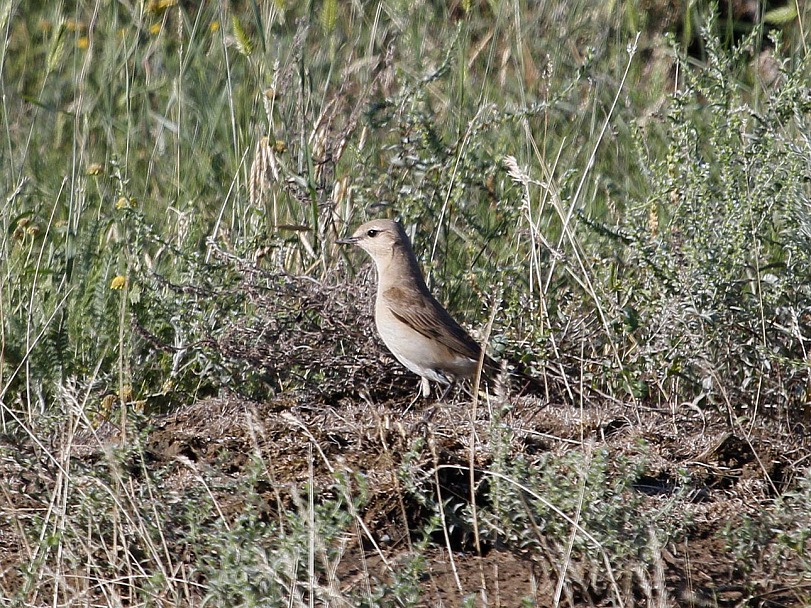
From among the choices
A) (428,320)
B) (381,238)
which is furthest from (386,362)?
(381,238)

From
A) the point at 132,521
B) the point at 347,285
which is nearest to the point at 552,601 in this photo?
the point at 132,521

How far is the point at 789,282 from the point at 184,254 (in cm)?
261

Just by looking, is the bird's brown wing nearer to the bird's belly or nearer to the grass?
the bird's belly

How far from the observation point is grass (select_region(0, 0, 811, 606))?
372cm

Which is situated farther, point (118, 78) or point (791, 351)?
point (118, 78)

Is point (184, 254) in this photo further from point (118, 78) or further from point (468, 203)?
point (118, 78)

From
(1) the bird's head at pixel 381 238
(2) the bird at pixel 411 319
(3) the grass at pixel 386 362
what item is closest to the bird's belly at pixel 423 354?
(2) the bird at pixel 411 319

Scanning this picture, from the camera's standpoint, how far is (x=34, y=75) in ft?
29.0

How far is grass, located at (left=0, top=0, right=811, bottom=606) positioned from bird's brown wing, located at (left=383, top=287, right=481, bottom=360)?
151 millimetres

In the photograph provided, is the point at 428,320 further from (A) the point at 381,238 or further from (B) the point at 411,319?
(A) the point at 381,238

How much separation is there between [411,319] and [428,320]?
6.5 inches

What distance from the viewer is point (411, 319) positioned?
17.1 ft

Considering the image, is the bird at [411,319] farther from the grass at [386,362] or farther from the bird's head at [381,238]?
the grass at [386,362]

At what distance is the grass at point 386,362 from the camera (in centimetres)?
372
